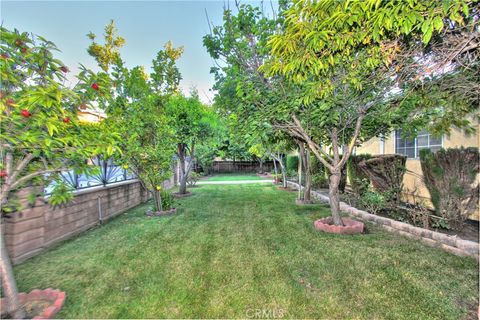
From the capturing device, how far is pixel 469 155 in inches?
166

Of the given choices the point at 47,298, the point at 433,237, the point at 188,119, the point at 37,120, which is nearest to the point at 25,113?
the point at 37,120

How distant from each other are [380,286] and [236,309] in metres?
1.76

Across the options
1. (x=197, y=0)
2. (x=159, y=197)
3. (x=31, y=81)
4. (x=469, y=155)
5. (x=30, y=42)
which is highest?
(x=197, y=0)

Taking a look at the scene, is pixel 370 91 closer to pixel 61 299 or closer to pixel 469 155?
pixel 469 155

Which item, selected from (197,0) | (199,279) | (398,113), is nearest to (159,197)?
(199,279)

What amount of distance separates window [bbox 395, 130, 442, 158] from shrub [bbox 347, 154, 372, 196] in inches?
54.7

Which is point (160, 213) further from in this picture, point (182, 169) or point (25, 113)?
point (25, 113)

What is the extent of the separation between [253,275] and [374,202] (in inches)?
166

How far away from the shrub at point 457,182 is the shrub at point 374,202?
42.1 inches

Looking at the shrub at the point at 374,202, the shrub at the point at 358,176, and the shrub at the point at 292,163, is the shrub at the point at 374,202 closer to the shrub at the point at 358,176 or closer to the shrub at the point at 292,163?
the shrub at the point at 358,176

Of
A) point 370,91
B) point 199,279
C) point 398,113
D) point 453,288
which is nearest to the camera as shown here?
point 453,288

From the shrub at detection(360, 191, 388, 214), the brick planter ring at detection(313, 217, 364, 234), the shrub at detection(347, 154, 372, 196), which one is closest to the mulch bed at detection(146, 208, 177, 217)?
the brick planter ring at detection(313, 217, 364, 234)

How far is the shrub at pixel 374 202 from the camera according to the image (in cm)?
554

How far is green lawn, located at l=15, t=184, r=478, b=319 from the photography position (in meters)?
2.27
